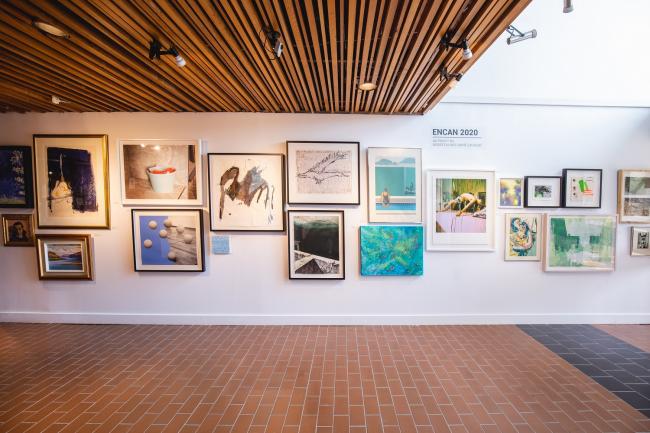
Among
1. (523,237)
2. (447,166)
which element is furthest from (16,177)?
(523,237)

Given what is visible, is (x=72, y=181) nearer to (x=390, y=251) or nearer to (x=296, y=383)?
(x=296, y=383)

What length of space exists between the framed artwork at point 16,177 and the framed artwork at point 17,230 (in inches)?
7.3

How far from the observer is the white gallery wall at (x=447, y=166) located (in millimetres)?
3857

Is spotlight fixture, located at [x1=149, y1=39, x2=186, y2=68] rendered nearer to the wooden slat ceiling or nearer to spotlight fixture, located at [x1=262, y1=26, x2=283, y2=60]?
the wooden slat ceiling

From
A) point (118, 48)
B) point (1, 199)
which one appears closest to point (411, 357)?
point (118, 48)

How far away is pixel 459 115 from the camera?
12.8 feet

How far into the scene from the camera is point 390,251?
12.8ft

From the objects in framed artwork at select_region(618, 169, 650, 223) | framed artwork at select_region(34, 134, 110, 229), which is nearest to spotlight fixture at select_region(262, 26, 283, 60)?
framed artwork at select_region(34, 134, 110, 229)

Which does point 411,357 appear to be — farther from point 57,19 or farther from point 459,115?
point 57,19

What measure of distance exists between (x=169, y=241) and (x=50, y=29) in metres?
2.68

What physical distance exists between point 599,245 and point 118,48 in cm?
673

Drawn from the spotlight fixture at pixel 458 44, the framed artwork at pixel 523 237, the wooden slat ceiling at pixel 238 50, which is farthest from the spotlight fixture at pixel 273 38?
the framed artwork at pixel 523 237

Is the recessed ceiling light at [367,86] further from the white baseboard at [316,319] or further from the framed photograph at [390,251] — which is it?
the white baseboard at [316,319]

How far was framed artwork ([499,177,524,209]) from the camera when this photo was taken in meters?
3.88
